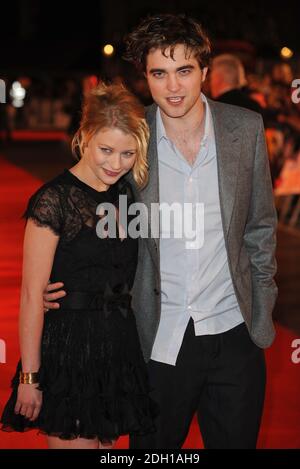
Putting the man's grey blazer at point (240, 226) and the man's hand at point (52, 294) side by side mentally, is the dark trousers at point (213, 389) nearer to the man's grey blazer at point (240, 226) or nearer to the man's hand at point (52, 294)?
the man's grey blazer at point (240, 226)

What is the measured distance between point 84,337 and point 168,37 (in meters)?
1.02

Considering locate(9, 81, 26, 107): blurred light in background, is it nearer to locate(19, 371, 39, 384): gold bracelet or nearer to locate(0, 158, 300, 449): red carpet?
locate(0, 158, 300, 449): red carpet

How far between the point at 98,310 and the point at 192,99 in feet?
2.49

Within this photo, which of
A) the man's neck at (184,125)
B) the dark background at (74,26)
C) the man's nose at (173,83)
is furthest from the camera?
the dark background at (74,26)

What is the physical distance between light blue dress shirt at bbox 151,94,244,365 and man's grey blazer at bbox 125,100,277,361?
4 cm

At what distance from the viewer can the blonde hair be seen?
3227 millimetres

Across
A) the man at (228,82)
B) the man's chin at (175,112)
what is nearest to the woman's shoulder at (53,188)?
the man's chin at (175,112)

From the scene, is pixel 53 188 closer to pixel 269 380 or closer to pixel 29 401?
pixel 29 401

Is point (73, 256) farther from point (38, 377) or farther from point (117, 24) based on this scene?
point (117, 24)

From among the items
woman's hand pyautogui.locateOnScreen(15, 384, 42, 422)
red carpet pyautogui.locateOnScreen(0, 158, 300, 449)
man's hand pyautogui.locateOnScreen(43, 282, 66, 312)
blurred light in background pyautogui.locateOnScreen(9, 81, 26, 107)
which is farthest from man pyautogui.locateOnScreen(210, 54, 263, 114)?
blurred light in background pyautogui.locateOnScreen(9, 81, 26, 107)

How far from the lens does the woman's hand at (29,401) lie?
322cm

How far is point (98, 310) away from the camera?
10.8 feet

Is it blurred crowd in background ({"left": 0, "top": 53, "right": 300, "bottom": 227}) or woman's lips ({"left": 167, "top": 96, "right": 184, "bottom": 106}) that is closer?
woman's lips ({"left": 167, "top": 96, "right": 184, "bottom": 106})

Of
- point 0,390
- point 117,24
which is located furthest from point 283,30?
point 0,390
